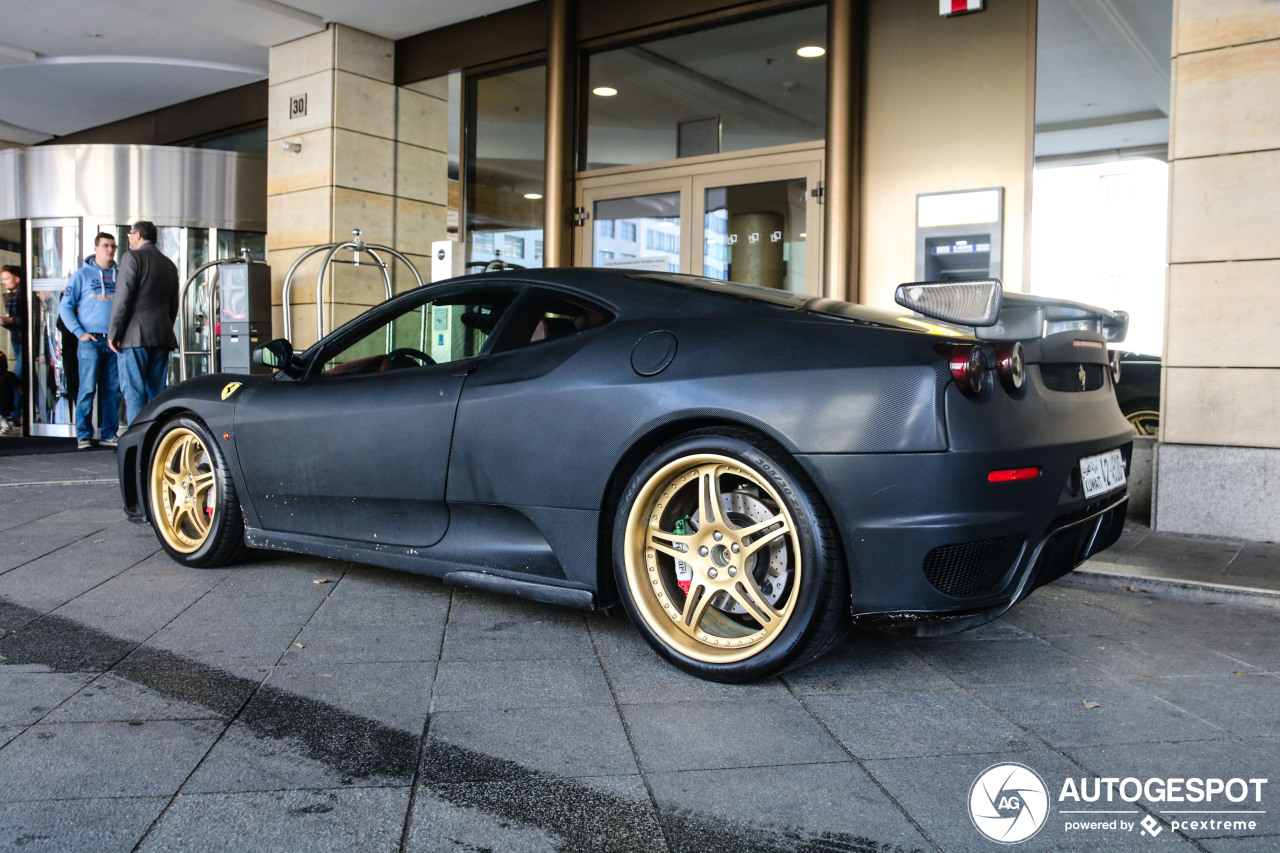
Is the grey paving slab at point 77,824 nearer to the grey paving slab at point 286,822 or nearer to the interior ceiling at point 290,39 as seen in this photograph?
the grey paving slab at point 286,822

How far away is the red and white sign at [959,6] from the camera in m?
7.03

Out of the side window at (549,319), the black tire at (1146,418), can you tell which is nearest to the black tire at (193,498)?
the side window at (549,319)

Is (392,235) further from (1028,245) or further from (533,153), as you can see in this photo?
(1028,245)

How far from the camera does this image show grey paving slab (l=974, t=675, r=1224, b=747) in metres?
2.48

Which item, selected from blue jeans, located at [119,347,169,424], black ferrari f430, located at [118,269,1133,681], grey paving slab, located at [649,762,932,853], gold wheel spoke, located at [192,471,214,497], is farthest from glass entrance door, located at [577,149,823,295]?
grey paving slab, located at [649,762,932,853]

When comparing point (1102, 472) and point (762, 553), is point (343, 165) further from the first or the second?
point (1102, 472)

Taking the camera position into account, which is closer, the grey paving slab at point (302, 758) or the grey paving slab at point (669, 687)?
the grey paving slab at point (302, 758)

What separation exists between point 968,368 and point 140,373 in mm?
8266

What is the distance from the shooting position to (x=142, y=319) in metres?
8.86

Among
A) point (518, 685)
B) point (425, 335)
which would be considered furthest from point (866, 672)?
point (425, 335)

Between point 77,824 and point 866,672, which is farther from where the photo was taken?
point 866,672

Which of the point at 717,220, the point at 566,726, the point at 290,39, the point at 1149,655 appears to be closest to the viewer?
the point at 566,726

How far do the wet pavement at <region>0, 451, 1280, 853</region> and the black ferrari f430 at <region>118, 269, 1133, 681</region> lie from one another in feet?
0.87

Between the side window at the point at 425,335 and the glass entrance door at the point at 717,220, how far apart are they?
3.55 m
